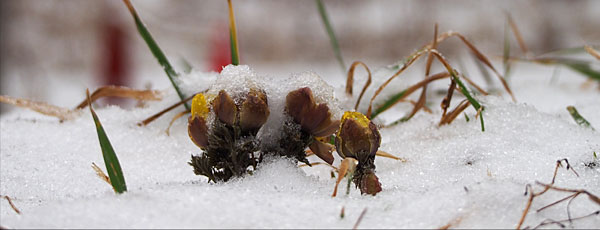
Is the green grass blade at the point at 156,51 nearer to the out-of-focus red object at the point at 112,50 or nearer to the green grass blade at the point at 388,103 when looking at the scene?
the green grass blade at the point at 388,103

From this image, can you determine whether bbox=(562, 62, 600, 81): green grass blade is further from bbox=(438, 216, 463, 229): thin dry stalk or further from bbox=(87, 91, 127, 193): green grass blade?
bbox=(87, 91, 127, 193): green grass blade

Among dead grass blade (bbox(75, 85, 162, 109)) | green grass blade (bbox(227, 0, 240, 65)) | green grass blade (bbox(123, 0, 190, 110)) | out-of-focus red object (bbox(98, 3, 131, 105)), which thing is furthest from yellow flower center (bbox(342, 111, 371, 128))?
out-of-focus red object (bbox(98, 3, 131, 105))

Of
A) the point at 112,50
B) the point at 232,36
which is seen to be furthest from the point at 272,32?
the point at 232,36

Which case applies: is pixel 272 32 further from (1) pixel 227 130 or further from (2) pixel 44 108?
(1) pixel 227 130

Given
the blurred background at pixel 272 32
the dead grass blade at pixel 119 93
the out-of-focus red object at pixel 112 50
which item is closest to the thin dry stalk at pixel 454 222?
the dead grass blade at pixel 119 93

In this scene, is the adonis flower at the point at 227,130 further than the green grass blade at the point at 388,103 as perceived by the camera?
No

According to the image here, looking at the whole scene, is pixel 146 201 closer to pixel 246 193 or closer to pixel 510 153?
pixel 246 193

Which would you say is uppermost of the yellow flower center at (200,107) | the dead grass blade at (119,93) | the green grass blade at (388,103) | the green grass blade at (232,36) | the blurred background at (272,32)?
the green grass blade at (232,36)
